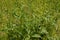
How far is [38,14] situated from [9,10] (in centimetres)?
67

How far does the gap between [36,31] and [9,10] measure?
916 millimetres

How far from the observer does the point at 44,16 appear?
15.0 feet

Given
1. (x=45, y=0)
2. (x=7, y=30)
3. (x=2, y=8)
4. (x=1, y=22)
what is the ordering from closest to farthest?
(x=7, y=30), (x=1, y=22), (x=2, y=8), (x=45, y=0)

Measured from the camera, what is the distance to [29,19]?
443 centimetres

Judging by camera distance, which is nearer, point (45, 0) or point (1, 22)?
point (1, 22)

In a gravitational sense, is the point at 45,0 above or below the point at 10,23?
above

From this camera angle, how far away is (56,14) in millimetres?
4965

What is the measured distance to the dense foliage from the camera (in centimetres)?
414

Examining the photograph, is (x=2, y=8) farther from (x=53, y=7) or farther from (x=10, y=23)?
(x=53, y=7)

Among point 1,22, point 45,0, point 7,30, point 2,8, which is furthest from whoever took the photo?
point 45,0

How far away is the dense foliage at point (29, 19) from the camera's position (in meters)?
4.14

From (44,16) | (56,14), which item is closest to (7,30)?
(44,16)

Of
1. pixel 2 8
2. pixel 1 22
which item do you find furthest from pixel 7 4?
pixel 1 22

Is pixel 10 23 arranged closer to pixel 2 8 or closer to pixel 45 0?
pixel 2 8
